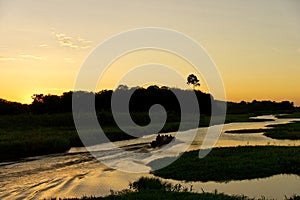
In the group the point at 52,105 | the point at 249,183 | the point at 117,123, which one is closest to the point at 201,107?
the point at 52,105

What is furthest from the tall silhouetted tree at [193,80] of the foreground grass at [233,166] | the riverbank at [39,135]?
the foreground grass at [233,166]

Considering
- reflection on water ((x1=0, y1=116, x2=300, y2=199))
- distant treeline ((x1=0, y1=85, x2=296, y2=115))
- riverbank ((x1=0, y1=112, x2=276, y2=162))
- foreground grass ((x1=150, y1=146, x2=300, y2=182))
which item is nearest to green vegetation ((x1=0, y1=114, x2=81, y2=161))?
riverbank ((x1=0, y1=112, x2=276, y2=162))

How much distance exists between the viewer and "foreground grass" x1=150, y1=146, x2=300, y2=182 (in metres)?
23.3

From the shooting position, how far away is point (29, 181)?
2327cm

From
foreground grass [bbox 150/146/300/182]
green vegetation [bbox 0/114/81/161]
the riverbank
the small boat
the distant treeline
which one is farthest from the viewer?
the distant treeline

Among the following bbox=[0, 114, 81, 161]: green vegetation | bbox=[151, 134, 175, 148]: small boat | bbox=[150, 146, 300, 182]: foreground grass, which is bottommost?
bbox=[150, 146, 300, 182]: foreground grass

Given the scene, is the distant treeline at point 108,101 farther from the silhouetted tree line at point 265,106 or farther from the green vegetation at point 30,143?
the silhouetted tree line at point 265,106

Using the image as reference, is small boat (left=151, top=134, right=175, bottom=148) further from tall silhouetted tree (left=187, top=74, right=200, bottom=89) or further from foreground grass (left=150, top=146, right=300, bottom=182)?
tall silhouetted tree (left=187, top=74, right=200, bottom=89)

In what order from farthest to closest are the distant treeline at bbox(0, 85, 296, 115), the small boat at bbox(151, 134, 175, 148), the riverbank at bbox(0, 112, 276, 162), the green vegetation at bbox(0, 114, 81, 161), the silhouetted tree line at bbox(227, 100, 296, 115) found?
1. the silhouetted tree line at bbox(227, 100, 296, 115)
2. the distant treeline at bbox(0, 85, 296, 115)
3. the small boat at bbox(151, 134, 175, 148)
4. the riverbank at bbox(0, 112, 276, 162)
5. the green vegetation at bbox(0, 114, 81, 161)

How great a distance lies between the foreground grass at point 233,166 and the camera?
23.3 metres

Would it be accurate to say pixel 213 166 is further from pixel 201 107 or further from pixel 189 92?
pixel 189 92

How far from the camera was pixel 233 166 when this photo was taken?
25.1 meters

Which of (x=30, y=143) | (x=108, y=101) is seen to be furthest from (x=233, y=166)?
(x=108, y=101)

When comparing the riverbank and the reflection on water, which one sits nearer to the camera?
the reflection on water
